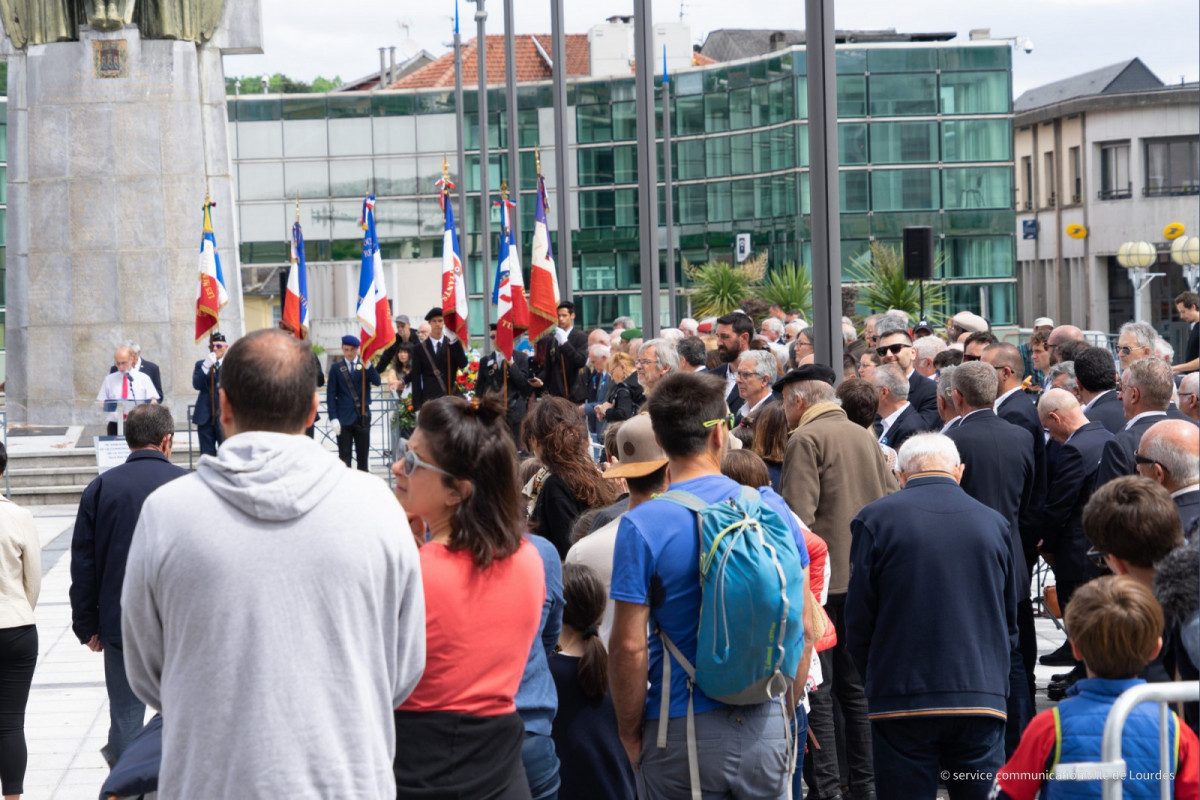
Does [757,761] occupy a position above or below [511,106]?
below

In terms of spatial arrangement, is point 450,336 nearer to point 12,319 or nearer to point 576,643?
point 12,319

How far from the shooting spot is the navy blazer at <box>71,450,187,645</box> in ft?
22.3

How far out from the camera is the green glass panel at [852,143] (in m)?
58.2

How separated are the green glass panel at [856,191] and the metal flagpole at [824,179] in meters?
50.7

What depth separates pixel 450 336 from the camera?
20.1 metres

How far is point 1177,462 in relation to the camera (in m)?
5.30

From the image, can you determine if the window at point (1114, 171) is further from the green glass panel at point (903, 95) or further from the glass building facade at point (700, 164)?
the green glass panel at point (903, 95)

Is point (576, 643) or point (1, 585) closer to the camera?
point (576, 643)

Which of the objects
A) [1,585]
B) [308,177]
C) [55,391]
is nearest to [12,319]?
[55,391]

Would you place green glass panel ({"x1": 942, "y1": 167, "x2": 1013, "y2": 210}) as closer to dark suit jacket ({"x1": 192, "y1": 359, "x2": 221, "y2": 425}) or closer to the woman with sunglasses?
dark suit jacket ({"x1": 192, "y1": 359, "x2": 221, "y2": 425})

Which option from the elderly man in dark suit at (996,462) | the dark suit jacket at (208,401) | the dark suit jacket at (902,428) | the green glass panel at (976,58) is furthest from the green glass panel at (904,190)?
the elderly man in dark suit at (996,462)

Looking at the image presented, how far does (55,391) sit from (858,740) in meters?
18.9

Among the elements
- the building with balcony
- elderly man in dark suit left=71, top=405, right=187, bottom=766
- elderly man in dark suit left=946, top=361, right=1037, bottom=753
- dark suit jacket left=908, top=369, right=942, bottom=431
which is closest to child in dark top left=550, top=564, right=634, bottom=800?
elderly man in dark suit left=71, top=405, right=187, bottom=766

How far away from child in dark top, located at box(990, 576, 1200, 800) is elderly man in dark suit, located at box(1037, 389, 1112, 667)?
4088mm
